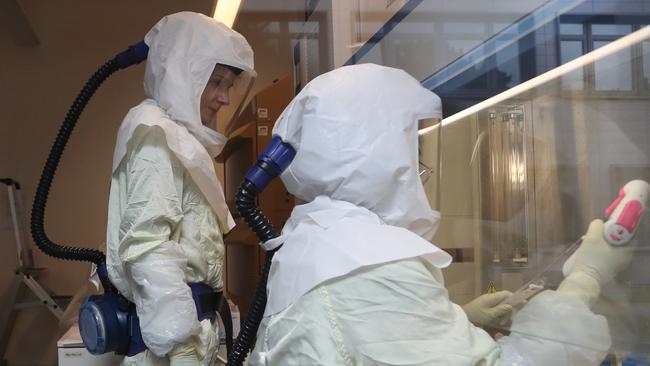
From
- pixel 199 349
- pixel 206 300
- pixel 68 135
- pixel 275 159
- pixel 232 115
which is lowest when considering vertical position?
pixel 199 349

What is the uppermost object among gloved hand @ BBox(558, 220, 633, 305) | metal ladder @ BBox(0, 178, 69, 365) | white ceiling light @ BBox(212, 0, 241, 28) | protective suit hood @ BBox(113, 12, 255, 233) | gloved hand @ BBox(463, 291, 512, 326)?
white ceiling light @ BBox(212, 0, 241, 28)

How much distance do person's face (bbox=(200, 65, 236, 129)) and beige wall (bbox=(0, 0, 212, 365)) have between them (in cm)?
272

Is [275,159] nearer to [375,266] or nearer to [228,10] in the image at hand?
[375,266]

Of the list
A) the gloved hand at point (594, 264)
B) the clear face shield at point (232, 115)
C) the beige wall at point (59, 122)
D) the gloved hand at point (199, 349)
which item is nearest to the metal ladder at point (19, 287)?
the beige wall at point (59, 122)

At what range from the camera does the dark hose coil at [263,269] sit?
4.40ft

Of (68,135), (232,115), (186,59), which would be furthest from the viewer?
(232,115)

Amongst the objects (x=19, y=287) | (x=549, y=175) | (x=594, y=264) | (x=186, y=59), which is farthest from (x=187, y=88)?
(x=19, y=287)

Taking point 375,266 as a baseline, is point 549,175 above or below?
above

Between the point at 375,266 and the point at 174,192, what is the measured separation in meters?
0.96

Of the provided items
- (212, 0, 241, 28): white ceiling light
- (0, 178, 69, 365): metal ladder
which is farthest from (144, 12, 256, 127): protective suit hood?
(0, 178, 69, 365): metal ladder

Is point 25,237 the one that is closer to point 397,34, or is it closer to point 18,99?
point 18,99

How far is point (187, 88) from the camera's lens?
204 cm

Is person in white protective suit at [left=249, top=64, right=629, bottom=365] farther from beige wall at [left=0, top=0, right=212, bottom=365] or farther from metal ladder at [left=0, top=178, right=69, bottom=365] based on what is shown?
beige wall at [left=0, top=0, right=212, bottom=365]

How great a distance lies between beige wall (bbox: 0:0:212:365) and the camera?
4.63m
